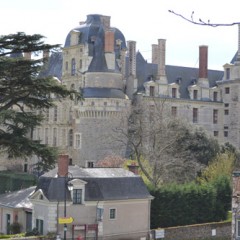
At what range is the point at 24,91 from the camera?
28594 millimetres

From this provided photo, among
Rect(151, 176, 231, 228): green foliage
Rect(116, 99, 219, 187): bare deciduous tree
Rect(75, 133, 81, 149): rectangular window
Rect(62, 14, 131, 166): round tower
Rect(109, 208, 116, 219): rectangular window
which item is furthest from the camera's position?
Rect(75, 133, 81, 149): rectangular window

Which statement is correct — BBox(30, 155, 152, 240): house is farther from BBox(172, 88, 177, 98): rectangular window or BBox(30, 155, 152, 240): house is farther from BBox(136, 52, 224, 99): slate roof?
BBox(172, 88, 177, 98): rectangular window

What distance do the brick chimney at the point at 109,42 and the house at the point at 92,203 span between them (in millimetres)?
27315

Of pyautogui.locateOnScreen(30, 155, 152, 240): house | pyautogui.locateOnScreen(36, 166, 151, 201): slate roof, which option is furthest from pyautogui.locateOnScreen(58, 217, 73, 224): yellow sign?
pyautogui.locateOnScreen(36, 166, 151, 201): slate roof

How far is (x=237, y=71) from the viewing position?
65125mm

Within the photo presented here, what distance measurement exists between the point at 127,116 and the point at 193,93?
12244 millimetres

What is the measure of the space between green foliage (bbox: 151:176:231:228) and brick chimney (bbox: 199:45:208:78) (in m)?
27.9

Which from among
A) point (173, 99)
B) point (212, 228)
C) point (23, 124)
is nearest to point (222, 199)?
point (212, 228)

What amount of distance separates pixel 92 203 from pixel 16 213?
426cm

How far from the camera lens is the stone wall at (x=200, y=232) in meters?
32.7

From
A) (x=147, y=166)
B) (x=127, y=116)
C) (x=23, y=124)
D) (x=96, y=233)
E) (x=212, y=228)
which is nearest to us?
(x=23, y=124)

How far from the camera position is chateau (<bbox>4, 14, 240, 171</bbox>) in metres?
58.7

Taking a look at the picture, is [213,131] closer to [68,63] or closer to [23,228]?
[68,63]

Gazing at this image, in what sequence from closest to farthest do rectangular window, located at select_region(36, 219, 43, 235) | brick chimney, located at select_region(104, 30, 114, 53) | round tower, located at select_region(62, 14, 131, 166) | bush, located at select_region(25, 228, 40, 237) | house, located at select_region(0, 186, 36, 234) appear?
bush, located at select_region(25, 228, 40, 237) < rectangular window, located at select_region(36, 219, 43, 235) < house, located at select_region(0, 186, 36, 234) < round tower, located at select_region(62, 14, 131, 166) < brick chimney, located at select_region(104, 30, 114, 53)
